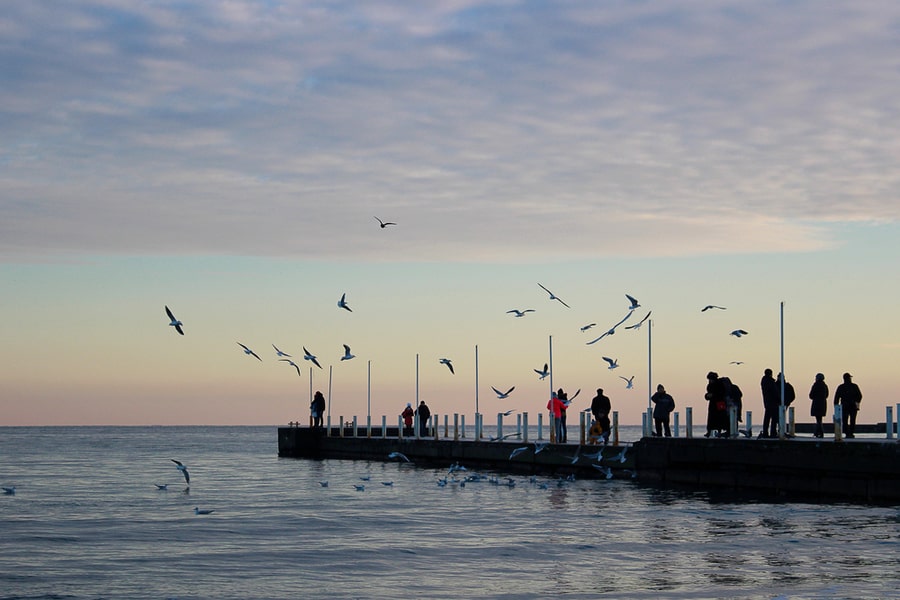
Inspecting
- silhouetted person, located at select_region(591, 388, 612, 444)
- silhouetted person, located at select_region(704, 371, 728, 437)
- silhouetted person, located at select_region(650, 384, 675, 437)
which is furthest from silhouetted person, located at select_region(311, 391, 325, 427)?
silhouetted person, located at select_region(704, 371, 728, 437)

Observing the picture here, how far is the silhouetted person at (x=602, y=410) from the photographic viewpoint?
149 feet

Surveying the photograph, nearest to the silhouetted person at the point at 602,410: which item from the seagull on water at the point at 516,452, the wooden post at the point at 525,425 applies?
the seagull on water at the point at 516,452

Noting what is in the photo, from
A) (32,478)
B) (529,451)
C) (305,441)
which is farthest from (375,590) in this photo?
(305,441)

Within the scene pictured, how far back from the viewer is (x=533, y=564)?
74.0 feet

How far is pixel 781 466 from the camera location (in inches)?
1310

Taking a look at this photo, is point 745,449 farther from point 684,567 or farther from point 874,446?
point 684,567

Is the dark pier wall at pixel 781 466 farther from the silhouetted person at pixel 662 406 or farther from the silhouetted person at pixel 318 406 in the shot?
the silhouetted person at pixel 318 406

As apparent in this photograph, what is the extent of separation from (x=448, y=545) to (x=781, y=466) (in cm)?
1211

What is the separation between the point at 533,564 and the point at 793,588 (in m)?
5.42

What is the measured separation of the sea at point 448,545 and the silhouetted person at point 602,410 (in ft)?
11.5

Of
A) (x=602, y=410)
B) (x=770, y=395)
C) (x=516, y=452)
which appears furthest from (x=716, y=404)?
(x=516, y=452)

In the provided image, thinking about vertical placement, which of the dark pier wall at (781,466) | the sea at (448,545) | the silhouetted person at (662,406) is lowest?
the sea at (448,545)

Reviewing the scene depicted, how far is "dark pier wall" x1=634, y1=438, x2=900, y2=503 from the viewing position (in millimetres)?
30094

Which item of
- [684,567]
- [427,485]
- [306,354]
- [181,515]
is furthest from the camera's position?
[427,485]
